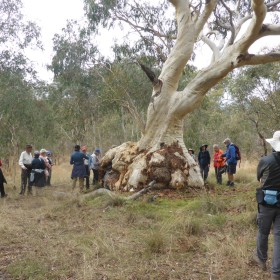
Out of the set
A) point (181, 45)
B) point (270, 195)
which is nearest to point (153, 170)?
point (181, 45)

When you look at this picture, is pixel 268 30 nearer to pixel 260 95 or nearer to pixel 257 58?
pixel 257 58

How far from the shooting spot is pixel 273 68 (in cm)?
1886

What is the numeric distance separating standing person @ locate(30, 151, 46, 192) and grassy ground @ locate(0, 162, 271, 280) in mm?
2751

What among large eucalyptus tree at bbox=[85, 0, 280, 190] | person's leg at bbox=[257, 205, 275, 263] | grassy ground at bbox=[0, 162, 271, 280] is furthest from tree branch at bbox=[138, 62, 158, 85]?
person's leg at bbox=[257, 205, 275, 263]

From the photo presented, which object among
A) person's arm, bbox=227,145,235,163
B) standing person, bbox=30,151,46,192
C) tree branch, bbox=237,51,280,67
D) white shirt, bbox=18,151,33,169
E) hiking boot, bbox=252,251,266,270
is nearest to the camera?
hiking boot, bbox=252,251,266,270

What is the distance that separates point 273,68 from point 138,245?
15.9 m

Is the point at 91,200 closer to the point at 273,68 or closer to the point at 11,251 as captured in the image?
the point at 11,251

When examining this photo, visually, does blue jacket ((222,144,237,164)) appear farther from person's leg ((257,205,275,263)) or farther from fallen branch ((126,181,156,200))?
person's leg ((257,205,275,263))

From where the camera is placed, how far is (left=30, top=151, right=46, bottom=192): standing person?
10.9 meters

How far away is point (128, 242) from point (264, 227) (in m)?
1.91

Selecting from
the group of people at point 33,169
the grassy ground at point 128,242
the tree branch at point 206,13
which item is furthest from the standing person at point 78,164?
the tree branch at point 206,13

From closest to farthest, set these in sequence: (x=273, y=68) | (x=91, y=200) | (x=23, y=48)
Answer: (x=91, y=200) → (x=23, y=48) → (x=273, y=68)

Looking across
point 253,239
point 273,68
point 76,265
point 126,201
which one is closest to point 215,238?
point 253,239

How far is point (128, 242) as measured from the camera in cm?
532
